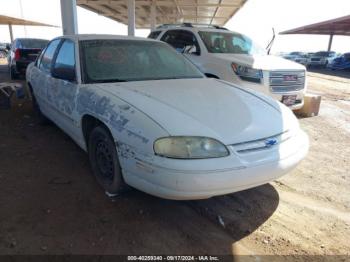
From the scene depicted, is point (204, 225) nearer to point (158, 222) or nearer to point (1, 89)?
point (158, 222)

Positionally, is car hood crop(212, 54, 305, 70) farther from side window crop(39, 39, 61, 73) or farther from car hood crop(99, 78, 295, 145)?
side window crop(39, 39, 61, 73)

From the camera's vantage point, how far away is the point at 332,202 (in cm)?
319

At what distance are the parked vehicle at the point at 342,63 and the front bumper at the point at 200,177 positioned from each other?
24.2 metres

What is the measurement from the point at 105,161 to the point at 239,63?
157 inches

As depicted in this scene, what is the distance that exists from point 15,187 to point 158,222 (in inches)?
65.4

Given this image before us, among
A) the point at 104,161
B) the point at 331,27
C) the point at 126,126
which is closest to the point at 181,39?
the point at 104,161

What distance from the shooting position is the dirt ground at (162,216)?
2.47m

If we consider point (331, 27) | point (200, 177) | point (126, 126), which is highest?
point (331, 27)

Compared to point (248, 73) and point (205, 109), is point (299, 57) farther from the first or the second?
point (205, 109)

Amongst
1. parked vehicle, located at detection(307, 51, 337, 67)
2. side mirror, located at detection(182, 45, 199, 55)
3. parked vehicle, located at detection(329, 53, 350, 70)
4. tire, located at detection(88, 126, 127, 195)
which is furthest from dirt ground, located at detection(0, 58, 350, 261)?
parked vehicle, located at detection(307, 51, 337, 67)

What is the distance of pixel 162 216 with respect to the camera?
2.86 metres

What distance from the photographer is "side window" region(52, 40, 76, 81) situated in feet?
11.3

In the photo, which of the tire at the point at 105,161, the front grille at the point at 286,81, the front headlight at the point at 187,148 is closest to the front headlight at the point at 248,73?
the front grille at the point at 286,81

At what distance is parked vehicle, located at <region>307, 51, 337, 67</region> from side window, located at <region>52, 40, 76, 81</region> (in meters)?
27.1
